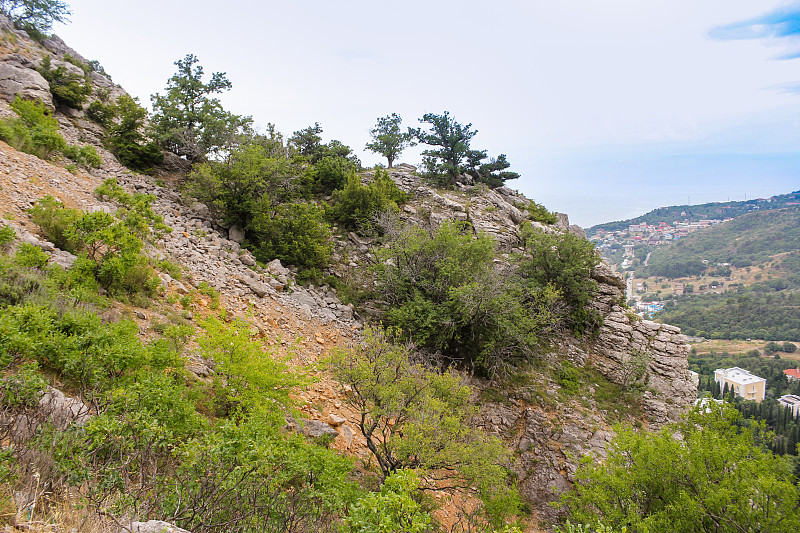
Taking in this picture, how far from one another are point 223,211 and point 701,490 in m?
16.4

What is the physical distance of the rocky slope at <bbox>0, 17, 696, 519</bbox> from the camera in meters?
8.74

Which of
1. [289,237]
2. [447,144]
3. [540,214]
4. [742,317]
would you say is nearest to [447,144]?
[447,144]

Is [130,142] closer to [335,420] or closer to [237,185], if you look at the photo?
[237,185]

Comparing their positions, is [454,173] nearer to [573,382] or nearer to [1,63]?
[573,382]

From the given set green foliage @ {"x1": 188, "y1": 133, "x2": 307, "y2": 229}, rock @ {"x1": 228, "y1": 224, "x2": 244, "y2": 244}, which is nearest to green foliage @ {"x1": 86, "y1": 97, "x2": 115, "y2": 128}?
green foliage @ {"x1": 188, "y1": 133, "x2": 307, "y2": 229}

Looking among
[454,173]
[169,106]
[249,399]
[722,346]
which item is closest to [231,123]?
[169,106]

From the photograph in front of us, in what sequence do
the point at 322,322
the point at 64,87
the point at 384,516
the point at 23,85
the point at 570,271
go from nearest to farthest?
the point at 384,516 → the point at 322,322 → the point at 23,85 → the point at 570,271 → the point at 64,87

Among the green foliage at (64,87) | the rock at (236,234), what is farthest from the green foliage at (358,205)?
the green foliage at (64,87)

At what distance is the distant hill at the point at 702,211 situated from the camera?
112m

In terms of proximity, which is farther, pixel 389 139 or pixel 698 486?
pixel 389 139

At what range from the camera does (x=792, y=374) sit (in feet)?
150

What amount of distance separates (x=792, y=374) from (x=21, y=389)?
71.4 metres

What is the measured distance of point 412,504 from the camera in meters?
4.00

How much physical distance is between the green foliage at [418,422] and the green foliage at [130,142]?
1428 centimetres
